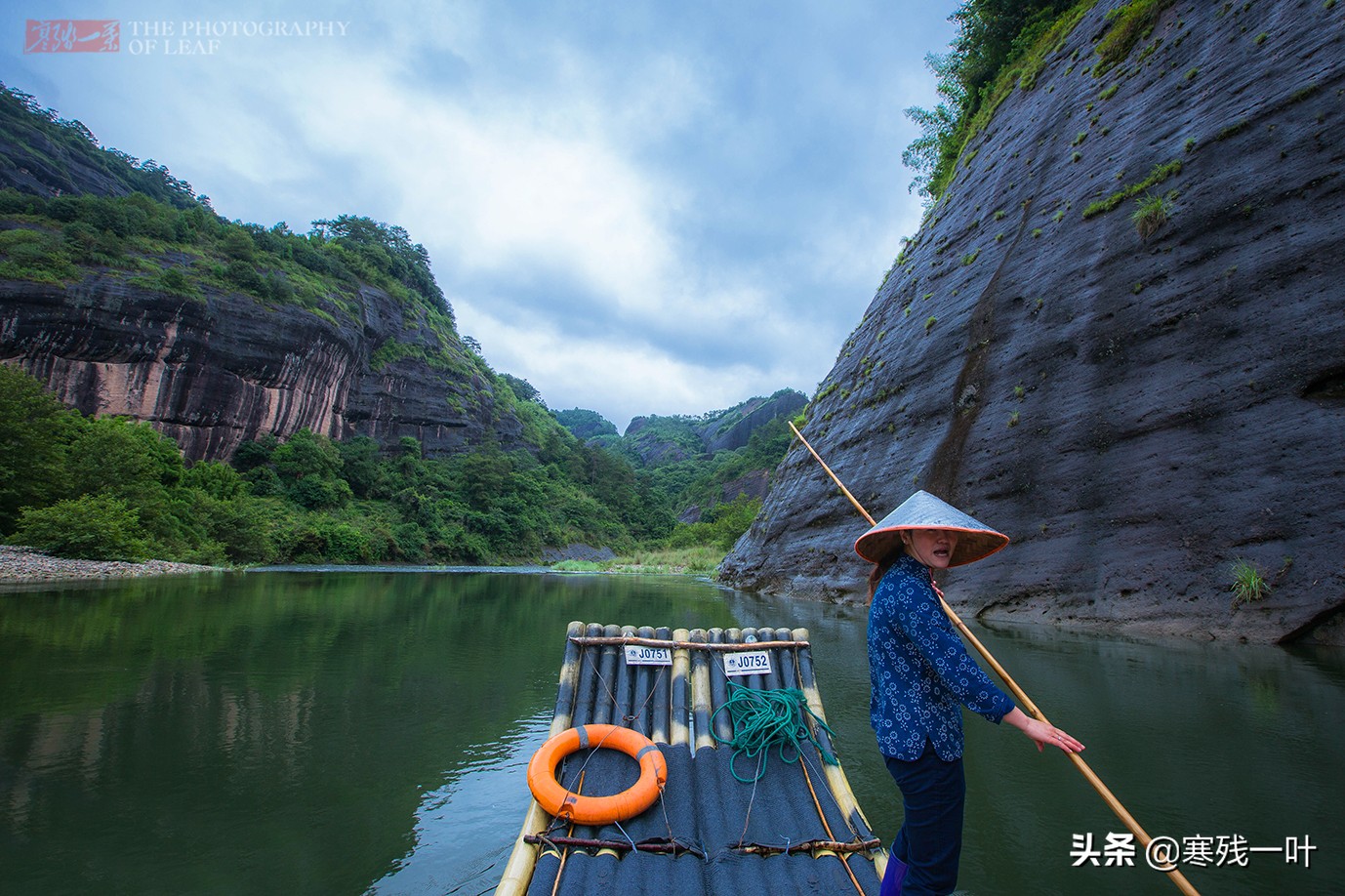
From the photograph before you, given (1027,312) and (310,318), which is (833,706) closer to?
(1027,312)

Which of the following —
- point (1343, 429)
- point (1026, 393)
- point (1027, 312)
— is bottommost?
point (1343, 429)

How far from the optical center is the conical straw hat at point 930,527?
250 centimetres

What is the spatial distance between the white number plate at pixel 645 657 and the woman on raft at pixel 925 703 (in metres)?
2.15

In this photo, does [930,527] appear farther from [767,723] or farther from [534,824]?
[534,824]

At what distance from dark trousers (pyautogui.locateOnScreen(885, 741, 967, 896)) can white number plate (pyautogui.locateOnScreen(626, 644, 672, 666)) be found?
235 centimetres

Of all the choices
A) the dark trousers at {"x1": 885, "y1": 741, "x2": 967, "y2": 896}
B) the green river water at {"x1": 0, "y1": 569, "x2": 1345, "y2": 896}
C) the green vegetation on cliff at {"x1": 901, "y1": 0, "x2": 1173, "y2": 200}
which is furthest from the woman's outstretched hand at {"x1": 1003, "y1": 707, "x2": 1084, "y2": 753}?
the green vegetation on cliff at {"x1": 901, "y1": 0, "x2": 1173, "y2": 200}

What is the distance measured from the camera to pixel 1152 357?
10.9 metres

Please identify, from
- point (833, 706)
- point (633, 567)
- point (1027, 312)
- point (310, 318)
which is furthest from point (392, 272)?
point (833, 706)

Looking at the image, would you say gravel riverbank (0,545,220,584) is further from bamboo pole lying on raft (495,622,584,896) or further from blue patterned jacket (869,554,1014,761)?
blue patterned jacket (869,554,1014,761)

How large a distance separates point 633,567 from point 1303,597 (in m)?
40.6

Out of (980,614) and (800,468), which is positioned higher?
(800,468)

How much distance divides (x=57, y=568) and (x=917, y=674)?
23753mm

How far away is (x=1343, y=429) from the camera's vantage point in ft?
27.2

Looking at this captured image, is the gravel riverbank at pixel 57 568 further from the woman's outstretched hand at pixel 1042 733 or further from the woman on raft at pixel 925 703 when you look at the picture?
the woman's outstretched hand at pixel 1042 733
